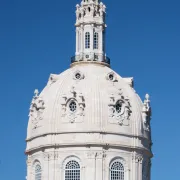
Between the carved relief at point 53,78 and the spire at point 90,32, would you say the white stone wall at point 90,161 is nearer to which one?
the carved relief at point 53,78

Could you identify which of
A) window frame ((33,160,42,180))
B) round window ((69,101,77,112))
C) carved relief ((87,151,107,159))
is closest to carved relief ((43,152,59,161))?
window frame ((33,160,42,180))

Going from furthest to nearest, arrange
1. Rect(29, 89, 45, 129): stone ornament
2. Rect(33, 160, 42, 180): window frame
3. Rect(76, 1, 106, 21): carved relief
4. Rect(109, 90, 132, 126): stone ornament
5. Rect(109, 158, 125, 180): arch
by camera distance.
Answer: Rect(76, 1, 106, 21): carved relief
Rect(29, 89, 45, 129): stone ornament
Rect(33, 160, 42, 180): window frame
Rect(109, 90, 132, 126): stone ornament
Rect(109, 158, 125, 180): arch

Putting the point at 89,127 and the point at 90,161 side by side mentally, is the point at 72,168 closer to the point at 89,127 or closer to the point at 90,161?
the point at 90,161

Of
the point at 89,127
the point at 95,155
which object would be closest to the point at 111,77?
the point at 89,127

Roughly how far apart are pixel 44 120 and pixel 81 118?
4.49 m

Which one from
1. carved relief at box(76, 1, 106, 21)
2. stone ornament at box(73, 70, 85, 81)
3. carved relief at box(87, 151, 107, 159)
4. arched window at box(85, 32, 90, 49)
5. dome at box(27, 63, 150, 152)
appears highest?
carved relief at box(76, 1, 106, 21)

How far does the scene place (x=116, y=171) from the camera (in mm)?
106312

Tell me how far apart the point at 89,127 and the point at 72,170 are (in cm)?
499

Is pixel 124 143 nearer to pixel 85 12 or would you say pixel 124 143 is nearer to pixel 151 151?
pixel 151 151

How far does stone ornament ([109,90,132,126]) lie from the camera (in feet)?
351

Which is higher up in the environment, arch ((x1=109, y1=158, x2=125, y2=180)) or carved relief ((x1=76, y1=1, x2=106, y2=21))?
carved relief ((x1=76, y1=1, x2=106, y2=21))

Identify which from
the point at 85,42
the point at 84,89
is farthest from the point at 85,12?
the point at 84,89

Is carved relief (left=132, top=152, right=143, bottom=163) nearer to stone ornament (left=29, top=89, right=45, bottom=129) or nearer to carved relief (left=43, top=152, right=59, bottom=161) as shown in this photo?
carved relief (left=43, top=152, right=59, bottom=161)

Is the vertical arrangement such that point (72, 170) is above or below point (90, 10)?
below
